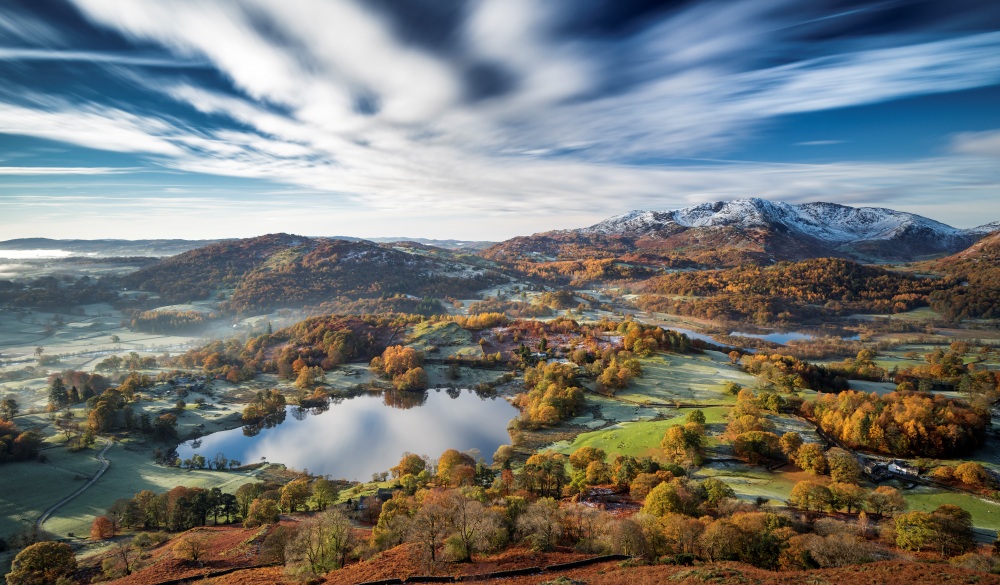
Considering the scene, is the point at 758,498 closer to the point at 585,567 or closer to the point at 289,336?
the point at 585,567

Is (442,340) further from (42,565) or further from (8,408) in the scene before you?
(42,565)

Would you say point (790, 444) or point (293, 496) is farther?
point (790, 444)

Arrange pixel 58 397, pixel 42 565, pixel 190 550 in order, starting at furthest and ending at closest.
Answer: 1. pixel 58 397
2. pixel 190 550
3. pixel 42 565

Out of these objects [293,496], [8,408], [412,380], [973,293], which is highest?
[973,293]

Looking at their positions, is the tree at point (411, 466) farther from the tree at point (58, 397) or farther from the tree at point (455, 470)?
the tree at point (58, 397)

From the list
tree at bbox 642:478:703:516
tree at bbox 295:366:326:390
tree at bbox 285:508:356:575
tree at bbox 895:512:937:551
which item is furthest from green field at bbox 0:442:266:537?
tree at bbox 895:512:937:551

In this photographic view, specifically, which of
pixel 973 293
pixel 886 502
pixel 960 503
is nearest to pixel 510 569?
pixel 886 502

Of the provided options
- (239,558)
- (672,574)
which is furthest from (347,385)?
A: (672,574)
